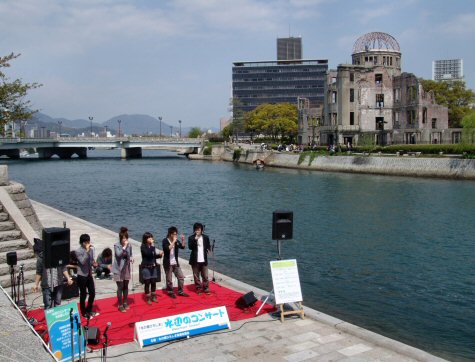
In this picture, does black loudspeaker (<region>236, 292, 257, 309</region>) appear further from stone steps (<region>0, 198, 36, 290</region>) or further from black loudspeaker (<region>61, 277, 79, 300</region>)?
stone steps (<region>0, 198, 36, 290</region>)

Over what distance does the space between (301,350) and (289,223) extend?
408cm

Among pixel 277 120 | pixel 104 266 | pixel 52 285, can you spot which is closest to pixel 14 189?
pixel 104 266

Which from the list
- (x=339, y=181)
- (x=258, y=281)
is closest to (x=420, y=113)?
(x=339, y=181)

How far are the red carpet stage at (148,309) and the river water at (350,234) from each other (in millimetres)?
3589

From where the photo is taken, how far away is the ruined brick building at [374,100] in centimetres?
9288

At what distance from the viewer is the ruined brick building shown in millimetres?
92875

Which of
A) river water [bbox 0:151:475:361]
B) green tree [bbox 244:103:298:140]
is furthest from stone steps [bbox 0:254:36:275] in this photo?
green tree [bbox 244:103:298:140]

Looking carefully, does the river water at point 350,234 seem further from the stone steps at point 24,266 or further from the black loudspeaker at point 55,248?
the black loudspeaker at point 55,248

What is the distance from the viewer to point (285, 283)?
13289mm

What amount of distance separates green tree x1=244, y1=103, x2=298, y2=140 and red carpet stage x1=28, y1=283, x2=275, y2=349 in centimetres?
11554

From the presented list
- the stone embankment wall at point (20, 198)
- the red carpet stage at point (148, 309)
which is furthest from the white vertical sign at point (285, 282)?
the stone embankment wall at point (20, 198)

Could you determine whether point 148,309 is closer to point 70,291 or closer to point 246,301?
point 70,291

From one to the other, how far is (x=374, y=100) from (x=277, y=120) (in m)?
33.7

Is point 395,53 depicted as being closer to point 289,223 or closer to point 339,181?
point 339,181
